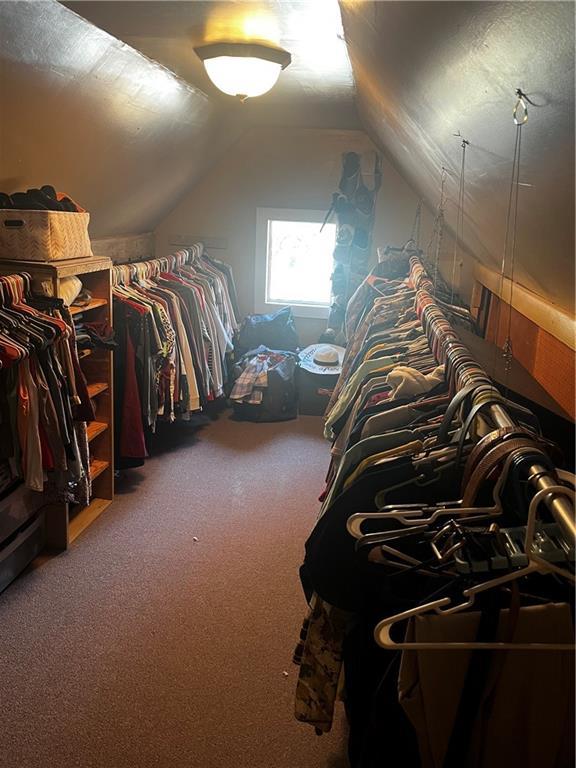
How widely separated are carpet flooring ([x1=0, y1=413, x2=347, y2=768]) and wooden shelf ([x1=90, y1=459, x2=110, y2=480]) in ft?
0.75

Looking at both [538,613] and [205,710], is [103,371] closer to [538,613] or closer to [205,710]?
[205,710]

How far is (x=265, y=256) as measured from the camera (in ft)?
18.7

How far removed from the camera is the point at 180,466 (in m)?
4.21

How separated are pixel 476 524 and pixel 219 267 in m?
4.66

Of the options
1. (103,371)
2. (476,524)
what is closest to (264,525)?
(103,371)

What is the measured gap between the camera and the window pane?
18.7 feet

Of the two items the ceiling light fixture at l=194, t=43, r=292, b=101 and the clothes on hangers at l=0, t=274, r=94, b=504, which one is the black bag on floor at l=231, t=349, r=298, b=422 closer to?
the clothes on hangers at l=0, t=274, r=94, b=504

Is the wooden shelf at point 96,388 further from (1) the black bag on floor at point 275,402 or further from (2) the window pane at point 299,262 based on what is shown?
(2) the window pane at point 299,262

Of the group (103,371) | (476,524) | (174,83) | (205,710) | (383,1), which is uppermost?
(174,83)

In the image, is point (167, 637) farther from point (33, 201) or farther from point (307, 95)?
point (307, 95)

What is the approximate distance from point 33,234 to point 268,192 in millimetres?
3076

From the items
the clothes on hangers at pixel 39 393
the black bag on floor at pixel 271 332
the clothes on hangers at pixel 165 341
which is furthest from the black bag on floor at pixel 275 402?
the clothes on hangers at pixel 39 393

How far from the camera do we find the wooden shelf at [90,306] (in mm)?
Result: 3109

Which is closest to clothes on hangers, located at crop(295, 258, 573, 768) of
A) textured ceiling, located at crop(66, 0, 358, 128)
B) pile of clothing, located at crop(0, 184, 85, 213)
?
textured ceiling, located at crop(66, 0, 358, 128)
